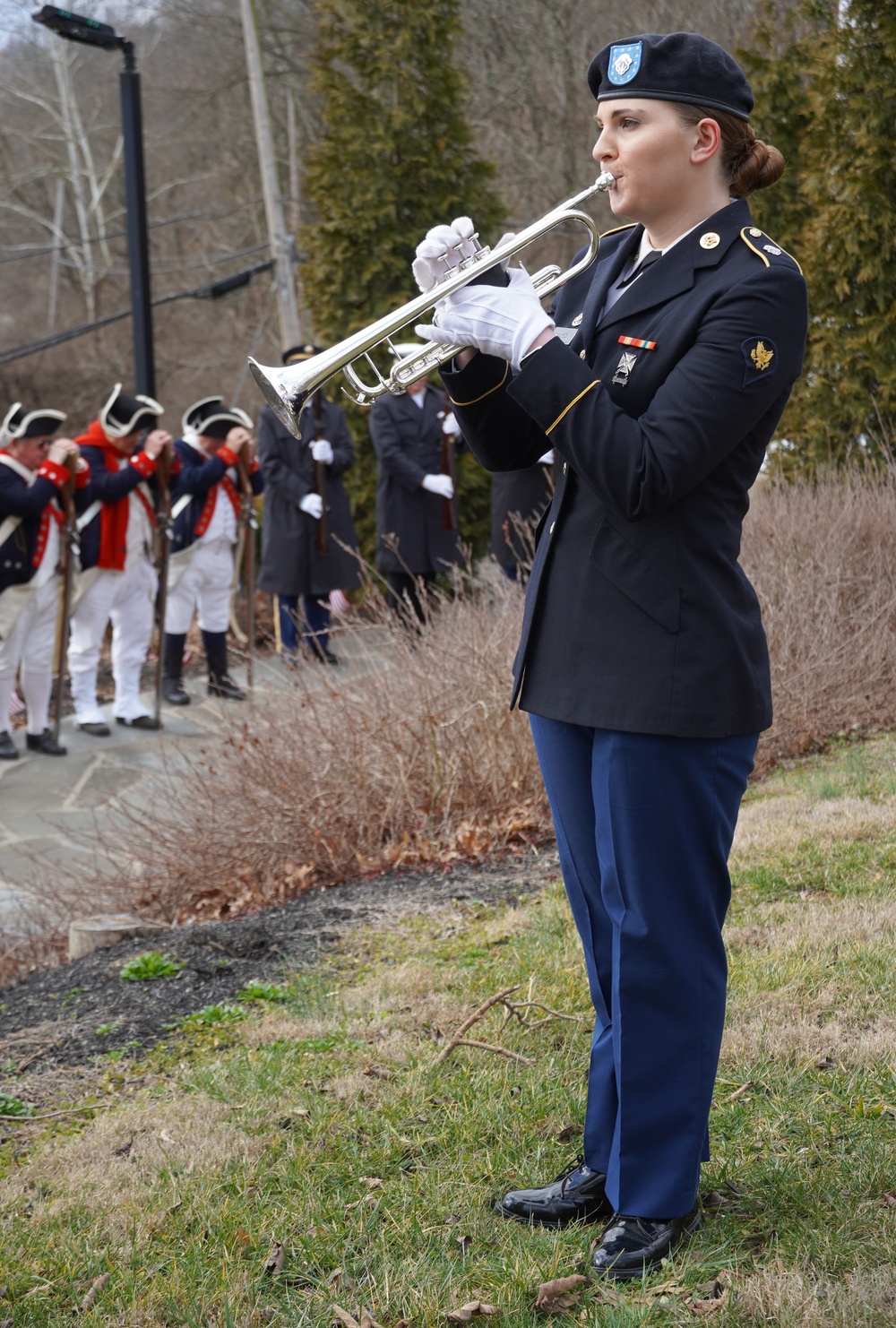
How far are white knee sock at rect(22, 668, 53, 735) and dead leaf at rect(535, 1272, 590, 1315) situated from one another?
7043 mm

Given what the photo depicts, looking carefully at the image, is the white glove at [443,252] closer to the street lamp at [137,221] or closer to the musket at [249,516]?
the musket at [249,516]

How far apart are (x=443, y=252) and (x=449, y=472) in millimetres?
8601

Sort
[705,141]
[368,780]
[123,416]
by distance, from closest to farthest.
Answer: [705,141] < [368,780] < [123,416]

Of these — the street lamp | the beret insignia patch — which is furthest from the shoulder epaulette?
the street lamp

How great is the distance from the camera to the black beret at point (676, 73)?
219 cm

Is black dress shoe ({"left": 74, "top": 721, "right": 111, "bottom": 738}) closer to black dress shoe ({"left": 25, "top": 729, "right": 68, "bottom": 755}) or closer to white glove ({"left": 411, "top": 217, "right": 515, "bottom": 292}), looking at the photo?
black dress shoe ({"left": 25, "top": 729, "right": 68, "bottom": 755})

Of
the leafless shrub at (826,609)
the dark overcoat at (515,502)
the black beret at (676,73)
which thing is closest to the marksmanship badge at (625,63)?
the black beret at (676,73)

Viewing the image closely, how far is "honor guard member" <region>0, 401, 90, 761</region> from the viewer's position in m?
8.38

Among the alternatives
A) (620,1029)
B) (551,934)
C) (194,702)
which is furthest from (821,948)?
(194,702)

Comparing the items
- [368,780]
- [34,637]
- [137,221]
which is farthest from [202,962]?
[137,221]

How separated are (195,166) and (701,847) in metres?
30.5

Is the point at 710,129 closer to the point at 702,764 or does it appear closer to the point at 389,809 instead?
the point at 702,764

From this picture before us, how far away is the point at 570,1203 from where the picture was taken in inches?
105

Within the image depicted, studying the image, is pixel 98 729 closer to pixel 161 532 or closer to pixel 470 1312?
pixel 161 532
